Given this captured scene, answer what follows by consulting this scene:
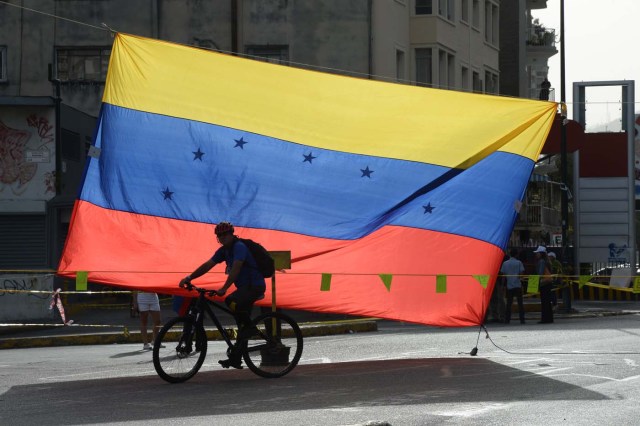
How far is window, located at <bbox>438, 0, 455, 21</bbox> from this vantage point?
49406mm

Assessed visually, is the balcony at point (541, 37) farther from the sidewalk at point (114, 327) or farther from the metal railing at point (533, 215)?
the sidewalk at point (114, 327)

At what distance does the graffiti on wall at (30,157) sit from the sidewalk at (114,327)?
188 inches

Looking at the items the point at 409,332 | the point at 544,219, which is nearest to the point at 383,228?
the point at 409,332

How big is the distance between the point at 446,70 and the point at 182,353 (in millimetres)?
36068

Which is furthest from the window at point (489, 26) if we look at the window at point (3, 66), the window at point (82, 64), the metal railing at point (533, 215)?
the window at point (3, 66)

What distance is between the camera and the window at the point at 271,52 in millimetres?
43906

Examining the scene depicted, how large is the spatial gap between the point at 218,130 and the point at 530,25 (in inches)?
2515

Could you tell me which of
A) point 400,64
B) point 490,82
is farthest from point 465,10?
point 400,64

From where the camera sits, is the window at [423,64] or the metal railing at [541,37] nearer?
the window at [423,64]

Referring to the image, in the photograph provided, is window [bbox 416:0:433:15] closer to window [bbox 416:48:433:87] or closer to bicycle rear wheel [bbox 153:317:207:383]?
window [bbox 416:48:433:87]

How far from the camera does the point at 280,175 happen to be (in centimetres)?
1661

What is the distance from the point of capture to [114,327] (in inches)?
1067

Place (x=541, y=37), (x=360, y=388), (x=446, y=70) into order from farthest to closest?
(x=541, y=37) → (x=446, y=70) → (x=360, y=388)

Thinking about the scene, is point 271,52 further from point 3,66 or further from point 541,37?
point 541,37
